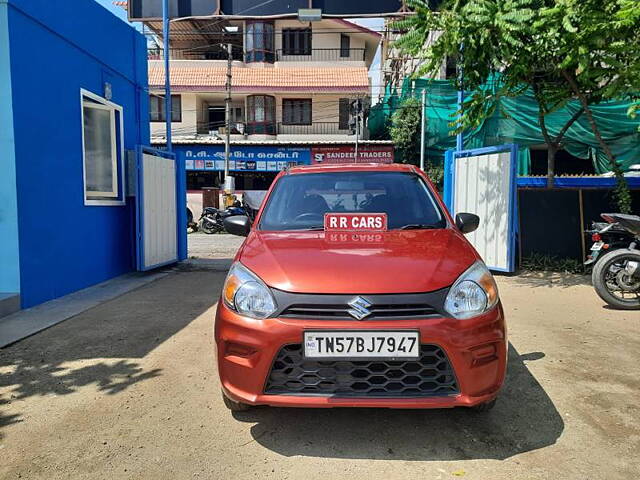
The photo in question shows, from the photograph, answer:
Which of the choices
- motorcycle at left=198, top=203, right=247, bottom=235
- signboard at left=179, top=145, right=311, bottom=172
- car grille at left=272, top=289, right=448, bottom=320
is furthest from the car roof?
signboard at left=179, top=145, right=311, bottom=172

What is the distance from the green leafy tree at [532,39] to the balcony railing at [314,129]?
58.8 ft

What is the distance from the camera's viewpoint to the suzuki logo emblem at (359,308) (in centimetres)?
226

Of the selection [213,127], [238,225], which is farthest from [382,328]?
[213,127]

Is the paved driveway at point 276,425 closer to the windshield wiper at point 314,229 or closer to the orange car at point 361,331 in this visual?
the orange car at point 361,331

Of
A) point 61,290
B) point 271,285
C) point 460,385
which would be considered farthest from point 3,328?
point 460,385

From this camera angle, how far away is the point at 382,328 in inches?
87.8

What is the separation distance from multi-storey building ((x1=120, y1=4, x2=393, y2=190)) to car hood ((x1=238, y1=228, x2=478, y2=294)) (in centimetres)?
1946

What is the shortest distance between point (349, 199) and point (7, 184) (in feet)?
12.5

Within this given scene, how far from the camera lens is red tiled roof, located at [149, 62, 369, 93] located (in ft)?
78.6

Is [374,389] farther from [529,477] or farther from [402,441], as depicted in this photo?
[529,477]

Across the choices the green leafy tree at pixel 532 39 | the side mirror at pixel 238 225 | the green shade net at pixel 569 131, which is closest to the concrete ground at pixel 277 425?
the side mirror at pixel 238 225

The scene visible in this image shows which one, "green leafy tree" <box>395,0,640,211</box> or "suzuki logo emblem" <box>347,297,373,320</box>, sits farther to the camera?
"green leafy tree" <box>395,0,640,211</box>

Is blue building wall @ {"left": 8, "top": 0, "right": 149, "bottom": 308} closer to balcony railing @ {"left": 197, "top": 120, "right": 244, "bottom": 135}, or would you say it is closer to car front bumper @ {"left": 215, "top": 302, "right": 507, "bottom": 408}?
car front bumper @ {"left": 215, "top": 302, "right": 507, "bottom": 408}

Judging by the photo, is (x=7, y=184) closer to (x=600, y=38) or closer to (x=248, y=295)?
(x=248, y=295)
